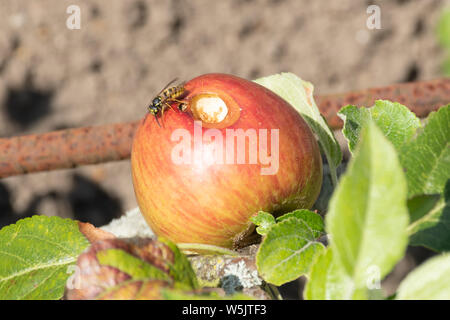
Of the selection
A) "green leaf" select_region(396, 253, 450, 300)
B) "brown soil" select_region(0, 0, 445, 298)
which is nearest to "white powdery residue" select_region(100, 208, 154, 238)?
"green leaf" select_region(396, 253, 450, 300)

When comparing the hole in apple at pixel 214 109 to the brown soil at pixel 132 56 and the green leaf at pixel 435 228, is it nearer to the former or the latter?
the green leaf at pixel 435 228

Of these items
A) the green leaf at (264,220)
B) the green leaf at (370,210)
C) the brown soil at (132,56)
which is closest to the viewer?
the green leaf at (370,210)

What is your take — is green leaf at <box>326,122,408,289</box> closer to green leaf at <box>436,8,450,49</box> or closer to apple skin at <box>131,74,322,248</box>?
apple skin at <box>131,74,322,248</box>

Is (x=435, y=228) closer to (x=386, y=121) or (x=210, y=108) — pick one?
(x=386, y=121)

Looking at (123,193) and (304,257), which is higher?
(304,257)

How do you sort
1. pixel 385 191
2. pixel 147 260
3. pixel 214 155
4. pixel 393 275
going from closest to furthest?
pixel 385 191 < pixel 147 260 < pixel 214 155 < pixel 393 275

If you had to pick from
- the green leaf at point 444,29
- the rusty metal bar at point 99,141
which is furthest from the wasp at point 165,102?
the green leaf at point 444,29
